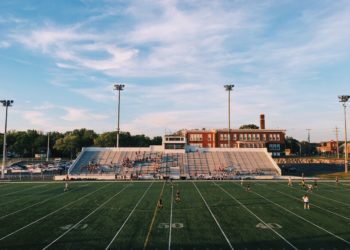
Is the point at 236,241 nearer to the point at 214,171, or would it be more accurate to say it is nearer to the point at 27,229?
the point at 27,229

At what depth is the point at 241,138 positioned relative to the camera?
97625 millimetres

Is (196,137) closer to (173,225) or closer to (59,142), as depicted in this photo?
(59,142)

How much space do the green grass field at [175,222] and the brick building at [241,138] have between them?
207ft

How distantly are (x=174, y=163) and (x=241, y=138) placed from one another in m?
39.3

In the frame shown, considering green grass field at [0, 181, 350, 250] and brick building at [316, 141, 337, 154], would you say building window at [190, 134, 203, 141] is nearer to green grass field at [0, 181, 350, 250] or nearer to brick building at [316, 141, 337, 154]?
green grass field at [0, 181, 350, 250]

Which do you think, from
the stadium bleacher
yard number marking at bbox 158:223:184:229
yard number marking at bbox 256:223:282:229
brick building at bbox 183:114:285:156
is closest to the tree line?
brick building at bbox 183:114:285:156

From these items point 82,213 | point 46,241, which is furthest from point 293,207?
point 46,241

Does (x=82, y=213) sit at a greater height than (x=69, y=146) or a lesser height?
lesser

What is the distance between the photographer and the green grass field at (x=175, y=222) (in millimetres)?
16859

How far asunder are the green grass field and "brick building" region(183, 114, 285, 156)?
63.2 m

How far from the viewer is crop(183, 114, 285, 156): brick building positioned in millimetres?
97250

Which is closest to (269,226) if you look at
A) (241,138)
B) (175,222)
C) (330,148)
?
(175,222)

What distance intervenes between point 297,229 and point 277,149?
8226 cm

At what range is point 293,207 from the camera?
88.2 feet
